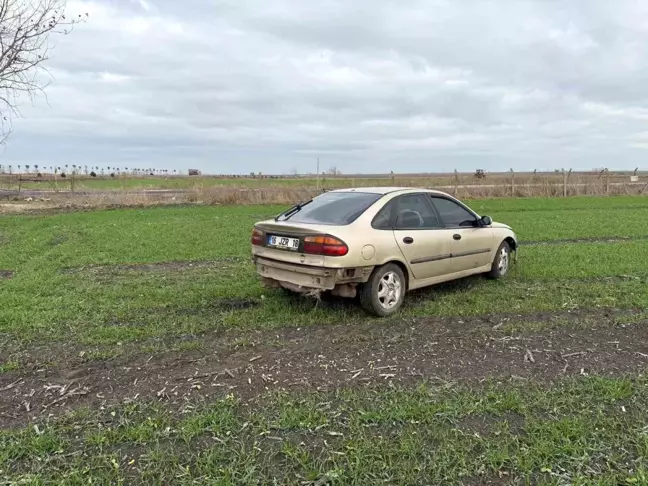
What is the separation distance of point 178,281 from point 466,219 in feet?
14.9

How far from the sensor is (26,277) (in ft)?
25.9

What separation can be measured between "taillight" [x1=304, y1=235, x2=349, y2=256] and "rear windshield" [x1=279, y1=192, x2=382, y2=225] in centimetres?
41

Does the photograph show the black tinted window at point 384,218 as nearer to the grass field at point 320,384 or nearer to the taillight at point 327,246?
the taillight at point 327,246

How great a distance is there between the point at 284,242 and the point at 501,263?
12.6 ft

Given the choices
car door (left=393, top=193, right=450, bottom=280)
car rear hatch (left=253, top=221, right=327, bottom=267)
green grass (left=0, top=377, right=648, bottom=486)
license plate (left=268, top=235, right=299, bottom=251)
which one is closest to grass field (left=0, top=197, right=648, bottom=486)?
green grass (left=0, top=377, right=648, bottom=486)

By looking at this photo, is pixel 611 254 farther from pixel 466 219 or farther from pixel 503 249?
pixel 466 219

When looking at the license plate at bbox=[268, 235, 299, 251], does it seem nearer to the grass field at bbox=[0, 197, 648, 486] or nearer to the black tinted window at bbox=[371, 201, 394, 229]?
the grass field at bbox=[0, 197, 648, 486]

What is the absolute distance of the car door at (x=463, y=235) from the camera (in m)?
6.70

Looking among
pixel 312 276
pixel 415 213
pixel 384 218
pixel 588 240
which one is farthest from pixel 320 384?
pixel 588 240

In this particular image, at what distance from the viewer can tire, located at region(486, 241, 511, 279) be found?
24.9 feet

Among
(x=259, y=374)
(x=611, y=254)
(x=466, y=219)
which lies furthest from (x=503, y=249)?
(x=259, y=374)

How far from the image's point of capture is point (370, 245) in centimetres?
552

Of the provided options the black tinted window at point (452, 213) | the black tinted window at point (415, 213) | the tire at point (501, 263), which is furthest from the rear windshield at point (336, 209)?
the tire at point (501, 263)

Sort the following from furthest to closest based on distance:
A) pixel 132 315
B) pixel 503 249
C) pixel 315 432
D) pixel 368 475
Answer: pixel 503 249, pixel 132 315, pixel 315 432, pixel 368 475
